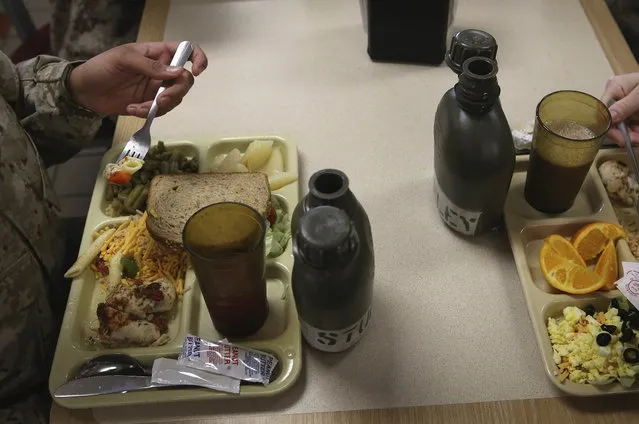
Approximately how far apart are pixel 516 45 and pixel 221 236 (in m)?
0.92

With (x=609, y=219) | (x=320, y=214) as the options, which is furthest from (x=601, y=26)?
(x=320, y=214)

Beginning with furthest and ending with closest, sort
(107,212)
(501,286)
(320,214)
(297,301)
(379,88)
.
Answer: (379,88) → (107,212) → (501,286) → (297,301) → (320,214)

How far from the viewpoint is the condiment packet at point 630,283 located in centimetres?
80

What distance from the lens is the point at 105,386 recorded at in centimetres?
80

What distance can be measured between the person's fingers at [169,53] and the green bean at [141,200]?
0.24 metres

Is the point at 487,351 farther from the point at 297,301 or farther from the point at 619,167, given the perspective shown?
the point at 619,167

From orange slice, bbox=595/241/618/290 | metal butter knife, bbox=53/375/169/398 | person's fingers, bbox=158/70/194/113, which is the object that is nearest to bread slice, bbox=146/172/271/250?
person's fingers, bbox=158/70/194/113

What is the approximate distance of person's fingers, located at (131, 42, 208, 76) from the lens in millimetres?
1057

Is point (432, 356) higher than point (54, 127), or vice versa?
point (54, 127)

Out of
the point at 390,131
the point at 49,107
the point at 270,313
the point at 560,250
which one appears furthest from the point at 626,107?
the point at 49,107

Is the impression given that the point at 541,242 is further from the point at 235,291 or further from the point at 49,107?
the point at 49,107

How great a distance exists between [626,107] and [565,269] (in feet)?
1.05

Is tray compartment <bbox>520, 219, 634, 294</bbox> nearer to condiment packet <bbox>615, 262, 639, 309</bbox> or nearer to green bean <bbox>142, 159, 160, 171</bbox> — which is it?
condiment packet <bbox>615, 262, 639, 309</bbox>

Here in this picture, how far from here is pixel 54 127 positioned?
1107 millimetres
